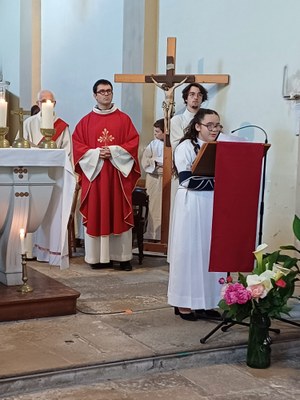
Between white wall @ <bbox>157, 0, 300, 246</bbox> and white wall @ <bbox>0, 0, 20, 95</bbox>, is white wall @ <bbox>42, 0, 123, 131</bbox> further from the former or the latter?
white wall @ <bbox>157, 0, 300, 246</bbox>

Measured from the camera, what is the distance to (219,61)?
24.2ft

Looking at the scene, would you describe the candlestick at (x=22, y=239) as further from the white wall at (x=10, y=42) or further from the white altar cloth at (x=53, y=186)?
the white wall at (x=10, y=42)

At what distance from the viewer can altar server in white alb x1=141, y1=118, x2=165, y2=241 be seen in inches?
317

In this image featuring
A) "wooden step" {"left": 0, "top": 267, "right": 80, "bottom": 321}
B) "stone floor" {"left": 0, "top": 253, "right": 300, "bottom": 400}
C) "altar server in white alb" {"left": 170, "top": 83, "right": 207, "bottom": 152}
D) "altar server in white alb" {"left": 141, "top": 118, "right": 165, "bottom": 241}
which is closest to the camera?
"stone floor" {"left": 0, "top": 253, "right": 300, "bottom": 400}

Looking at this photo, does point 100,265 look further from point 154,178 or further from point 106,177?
point 154,178

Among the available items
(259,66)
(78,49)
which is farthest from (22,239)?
(78,49)

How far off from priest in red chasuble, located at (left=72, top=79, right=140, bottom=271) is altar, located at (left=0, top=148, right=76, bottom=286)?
50.9 inches

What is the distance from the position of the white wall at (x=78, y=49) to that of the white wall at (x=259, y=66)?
1.67 meters

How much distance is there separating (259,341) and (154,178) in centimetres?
443

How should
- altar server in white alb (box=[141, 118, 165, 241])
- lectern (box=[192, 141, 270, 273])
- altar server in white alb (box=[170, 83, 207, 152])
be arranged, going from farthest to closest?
altar server in white alb (box=[141, 118, 165, 241]) → altar server in white alb (box=[170, 83, 207, 152]) → lectern (box=[192, 141, 270, 273])

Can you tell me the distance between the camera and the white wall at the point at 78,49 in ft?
30.5

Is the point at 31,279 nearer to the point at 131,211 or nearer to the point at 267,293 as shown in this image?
the point at 131,211

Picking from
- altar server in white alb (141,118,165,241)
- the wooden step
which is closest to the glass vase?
the wooden step

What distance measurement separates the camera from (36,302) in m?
4.52
